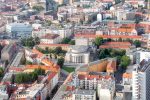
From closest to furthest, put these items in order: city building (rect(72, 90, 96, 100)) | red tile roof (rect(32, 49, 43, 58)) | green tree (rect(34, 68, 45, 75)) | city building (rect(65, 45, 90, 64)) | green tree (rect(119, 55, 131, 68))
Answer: city building (rect(72, 90, 96, 100)), green tree (rect(34, 68, 45, 75)), green tree (rect(119, 55, 131, 68)), red tile roof (rect(32, 49, 43, 58)), city building (rect(65, 45, 90, 64))

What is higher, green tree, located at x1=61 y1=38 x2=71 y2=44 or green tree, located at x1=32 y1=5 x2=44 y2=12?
green tree, located at x1=32 y1=5 x2=44 y2=12

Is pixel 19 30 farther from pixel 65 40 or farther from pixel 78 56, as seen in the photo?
pixel 78 56

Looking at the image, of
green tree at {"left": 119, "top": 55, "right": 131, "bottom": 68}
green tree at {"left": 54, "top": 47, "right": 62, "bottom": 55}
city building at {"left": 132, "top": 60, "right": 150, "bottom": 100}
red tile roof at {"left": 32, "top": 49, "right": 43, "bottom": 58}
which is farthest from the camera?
green tree at {"left": 54, "top": 47, "right": 62, "bottom": 55}

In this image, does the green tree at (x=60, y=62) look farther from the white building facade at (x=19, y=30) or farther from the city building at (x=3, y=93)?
the white building facade at (x=19, y=30)

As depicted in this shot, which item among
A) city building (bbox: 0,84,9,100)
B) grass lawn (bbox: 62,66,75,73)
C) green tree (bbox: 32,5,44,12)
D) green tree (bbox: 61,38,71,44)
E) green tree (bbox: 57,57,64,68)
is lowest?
grass lawn (bbox: 62,66,75,73)

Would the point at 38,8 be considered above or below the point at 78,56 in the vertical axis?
above

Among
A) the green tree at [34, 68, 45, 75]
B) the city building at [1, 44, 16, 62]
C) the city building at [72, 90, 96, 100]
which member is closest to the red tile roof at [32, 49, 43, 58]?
the city building at [1, 44, 16, 62]

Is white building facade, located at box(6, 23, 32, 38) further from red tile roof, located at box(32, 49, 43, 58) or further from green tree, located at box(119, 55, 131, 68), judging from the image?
green tree, located at box(119, 55, 131, 68)

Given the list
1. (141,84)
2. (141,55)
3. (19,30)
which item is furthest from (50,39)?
(141,84)

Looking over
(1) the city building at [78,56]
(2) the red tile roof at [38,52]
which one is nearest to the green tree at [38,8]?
(2) the red tile roof at [38,52]

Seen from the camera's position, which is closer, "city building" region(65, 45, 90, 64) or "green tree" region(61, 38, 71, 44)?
"city building" region(65, 45, 90, 64)

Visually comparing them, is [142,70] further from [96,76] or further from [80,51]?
[80,51]

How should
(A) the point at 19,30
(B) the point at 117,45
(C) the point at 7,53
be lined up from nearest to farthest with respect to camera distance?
(C) the point at 7,53
(B) the point at 117,45
(A) the point at 19,30
